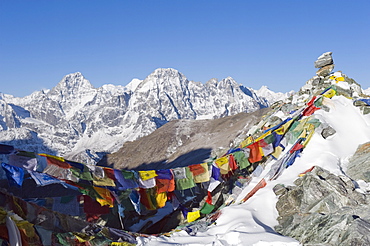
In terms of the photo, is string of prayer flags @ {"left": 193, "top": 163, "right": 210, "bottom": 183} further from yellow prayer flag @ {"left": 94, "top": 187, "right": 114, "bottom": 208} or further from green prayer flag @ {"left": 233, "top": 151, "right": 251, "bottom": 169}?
yellow prayer flag @ {"left": 94, "top": 187, "right": 114, "bottom": 208}

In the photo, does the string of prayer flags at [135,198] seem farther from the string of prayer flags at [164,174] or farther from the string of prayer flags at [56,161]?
the string of prayer flags at [56,161]

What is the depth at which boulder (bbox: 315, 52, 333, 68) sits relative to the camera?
26.1m

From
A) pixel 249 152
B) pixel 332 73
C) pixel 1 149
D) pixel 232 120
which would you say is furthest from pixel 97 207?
pixel 232 120

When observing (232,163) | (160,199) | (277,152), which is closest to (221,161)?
(232,163)

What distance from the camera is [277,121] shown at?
70.0 feet

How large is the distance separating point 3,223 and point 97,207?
5018mm

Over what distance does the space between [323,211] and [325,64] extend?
19.6 meters

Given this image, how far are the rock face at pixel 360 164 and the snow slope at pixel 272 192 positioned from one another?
1.16 ft

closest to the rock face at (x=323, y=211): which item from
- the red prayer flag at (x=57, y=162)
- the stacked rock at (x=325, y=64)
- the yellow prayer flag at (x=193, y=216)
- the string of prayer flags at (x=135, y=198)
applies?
the yellow prayer flag at (x=193, y=216)

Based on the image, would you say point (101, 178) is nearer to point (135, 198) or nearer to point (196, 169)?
point (135, 198)

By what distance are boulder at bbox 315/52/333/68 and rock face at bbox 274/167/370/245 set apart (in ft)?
56.0

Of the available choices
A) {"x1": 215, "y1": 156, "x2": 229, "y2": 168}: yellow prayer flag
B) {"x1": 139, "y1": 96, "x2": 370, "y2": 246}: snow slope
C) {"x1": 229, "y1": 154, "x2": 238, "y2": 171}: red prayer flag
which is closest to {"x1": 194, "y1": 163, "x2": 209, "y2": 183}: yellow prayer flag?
{"x1": 215, "y1": 156, "x2": 229, "y2": 168}: yellow prayer flag

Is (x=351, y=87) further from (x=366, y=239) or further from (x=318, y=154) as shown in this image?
(x=366, y=239)

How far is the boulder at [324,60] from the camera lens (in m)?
26.1
